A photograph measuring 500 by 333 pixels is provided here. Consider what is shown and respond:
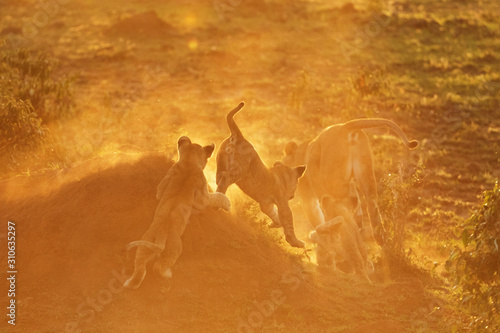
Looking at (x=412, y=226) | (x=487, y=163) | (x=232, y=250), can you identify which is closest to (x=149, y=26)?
(x=487, y=163)

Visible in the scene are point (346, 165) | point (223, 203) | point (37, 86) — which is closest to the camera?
point (223, 203)

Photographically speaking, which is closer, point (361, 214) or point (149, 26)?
point (361, 214)

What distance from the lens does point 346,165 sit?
1479 centimetres

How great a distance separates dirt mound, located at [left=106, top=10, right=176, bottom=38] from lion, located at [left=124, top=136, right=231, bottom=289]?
2650 cm

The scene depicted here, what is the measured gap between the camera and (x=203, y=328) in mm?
10414

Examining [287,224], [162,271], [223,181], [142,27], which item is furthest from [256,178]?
[142,27]

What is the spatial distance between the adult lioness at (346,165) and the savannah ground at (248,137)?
630mm

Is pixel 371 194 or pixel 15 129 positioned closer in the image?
pixel 371 194

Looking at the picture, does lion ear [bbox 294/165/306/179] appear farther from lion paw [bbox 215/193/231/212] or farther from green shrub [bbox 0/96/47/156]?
green shrub [bbox 0/96/47/156]

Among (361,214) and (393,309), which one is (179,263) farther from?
(361,214)

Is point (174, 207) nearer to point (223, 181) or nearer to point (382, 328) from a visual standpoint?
point (223, 181)

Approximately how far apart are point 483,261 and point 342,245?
4.32 meters

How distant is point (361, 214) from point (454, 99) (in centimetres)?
1562

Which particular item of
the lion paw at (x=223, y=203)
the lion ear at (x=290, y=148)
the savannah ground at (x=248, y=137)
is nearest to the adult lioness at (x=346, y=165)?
the savannah ground at (x=248, y=137)
